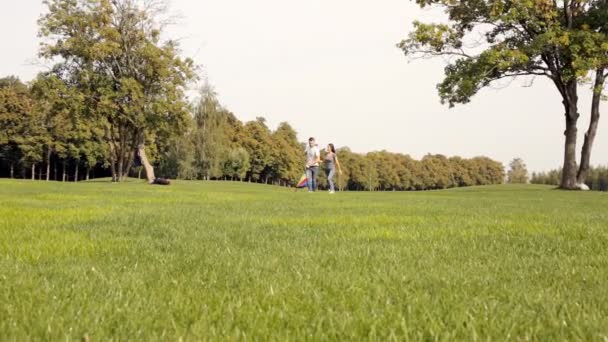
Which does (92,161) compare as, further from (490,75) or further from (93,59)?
(490,75)

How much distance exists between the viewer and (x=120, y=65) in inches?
1813

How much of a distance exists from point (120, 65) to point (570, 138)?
3684 cm

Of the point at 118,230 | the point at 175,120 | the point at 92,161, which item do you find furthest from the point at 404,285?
the point at 92,161

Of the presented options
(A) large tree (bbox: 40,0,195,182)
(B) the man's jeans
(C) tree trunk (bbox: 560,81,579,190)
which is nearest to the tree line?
(A) large tree (bbox: 40,0,195,182)

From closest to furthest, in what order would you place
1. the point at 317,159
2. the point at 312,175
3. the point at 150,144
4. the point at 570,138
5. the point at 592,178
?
the point at 317,159 < the point at 312,175 < the point at 570,138 < the point at 150,144 < the point at 592,178

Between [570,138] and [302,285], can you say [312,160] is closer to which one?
[570,138]

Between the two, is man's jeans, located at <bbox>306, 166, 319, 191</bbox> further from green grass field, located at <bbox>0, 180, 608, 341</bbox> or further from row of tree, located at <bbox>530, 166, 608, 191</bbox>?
row of tree, located at <bbox>530, 166, 608, 191</bbox>

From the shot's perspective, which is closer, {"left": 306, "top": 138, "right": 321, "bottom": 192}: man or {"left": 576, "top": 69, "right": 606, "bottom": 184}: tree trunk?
{"left": 306, "top": 138, "right": 321, "bottom": 192}: man

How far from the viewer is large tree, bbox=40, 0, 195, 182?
4391cm

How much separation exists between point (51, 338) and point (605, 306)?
3.41m

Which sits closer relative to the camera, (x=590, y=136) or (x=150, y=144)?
(x=590, y=136)

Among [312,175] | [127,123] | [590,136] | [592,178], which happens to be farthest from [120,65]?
[592,178]

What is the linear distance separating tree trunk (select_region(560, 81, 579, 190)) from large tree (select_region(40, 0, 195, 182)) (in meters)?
30.4

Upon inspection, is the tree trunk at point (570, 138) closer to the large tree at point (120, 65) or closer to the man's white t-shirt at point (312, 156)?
the man's white t-shirt at point (312, 156)
